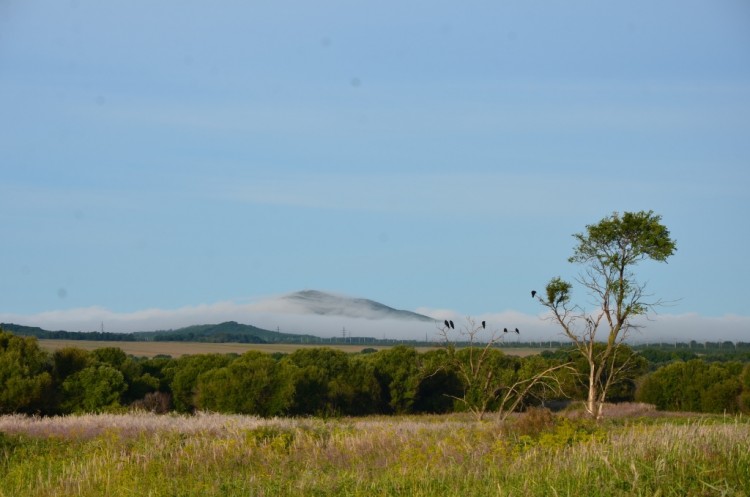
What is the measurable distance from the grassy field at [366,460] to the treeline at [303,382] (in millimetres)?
16878

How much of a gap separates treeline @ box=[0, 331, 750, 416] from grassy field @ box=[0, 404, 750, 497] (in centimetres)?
1688

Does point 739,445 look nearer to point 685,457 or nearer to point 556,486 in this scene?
point 685,457

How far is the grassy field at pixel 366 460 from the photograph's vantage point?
9.57 meters

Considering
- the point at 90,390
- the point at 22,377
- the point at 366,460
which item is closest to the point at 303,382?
the point at 90,390

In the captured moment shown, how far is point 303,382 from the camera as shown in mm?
41875

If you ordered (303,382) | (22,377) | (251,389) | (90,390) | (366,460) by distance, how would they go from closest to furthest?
(366,460), (22,377), (90,390), (251,389), (303,382)

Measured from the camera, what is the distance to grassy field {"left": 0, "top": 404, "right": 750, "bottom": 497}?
377 inches

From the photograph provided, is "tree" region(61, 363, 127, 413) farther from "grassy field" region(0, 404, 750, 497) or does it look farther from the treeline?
"grassy field" region(0, 404, 750, 497)

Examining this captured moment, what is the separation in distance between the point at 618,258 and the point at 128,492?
80.1ft

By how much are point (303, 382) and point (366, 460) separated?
91.5ft

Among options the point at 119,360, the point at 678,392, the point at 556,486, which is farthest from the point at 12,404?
the point at 678,392

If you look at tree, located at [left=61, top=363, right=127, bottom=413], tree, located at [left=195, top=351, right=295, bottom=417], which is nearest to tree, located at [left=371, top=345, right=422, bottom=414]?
tree, located at [left=195, top=351, right=295, bottom=417]

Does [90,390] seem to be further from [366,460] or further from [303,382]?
[366,460]

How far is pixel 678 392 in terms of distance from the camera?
4828 cm
